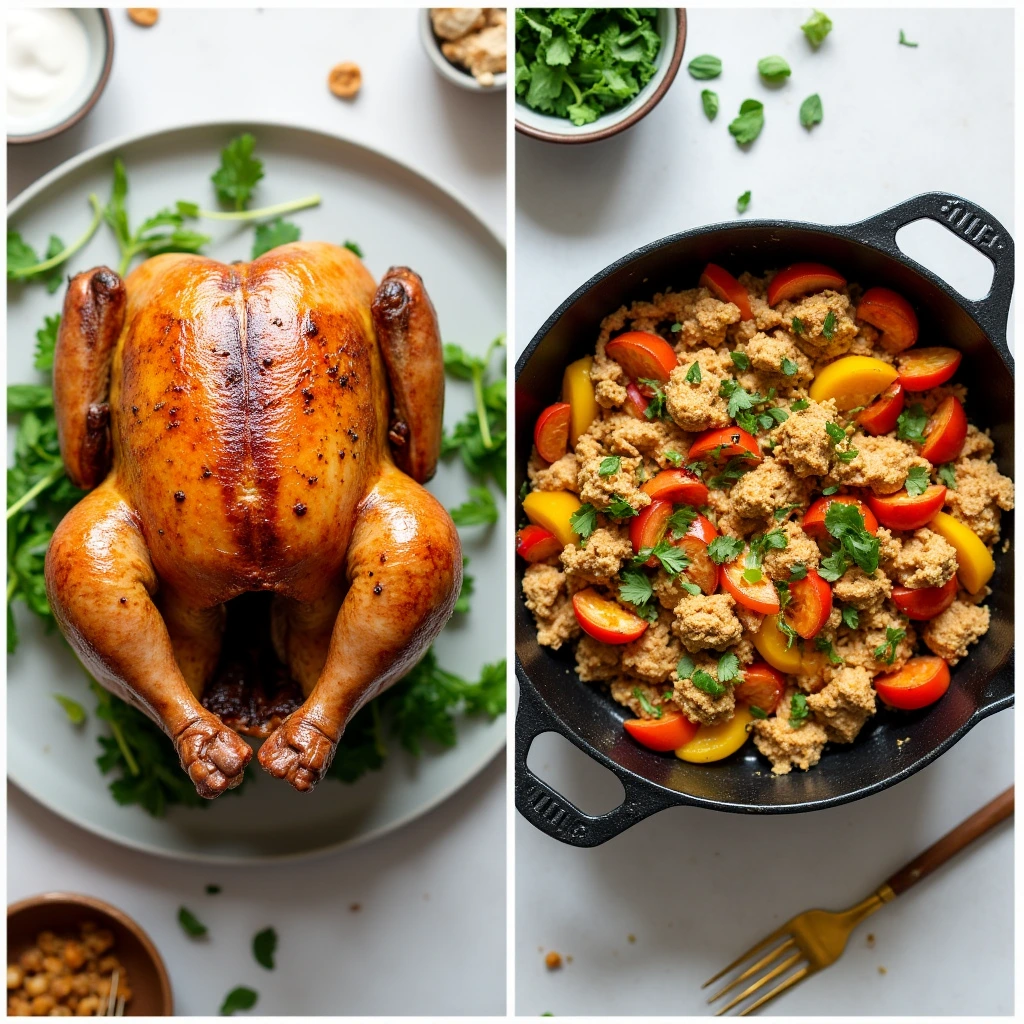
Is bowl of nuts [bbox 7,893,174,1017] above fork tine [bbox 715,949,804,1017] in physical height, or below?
below

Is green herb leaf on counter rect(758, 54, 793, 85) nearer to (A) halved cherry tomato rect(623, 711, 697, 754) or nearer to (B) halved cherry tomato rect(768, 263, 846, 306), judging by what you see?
(B) halved cherry tomato rect(768, 263, 846, 306)

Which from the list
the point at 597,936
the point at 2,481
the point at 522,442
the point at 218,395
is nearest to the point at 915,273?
the point at 522,442

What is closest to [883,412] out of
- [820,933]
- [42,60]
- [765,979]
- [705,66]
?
[705,66]

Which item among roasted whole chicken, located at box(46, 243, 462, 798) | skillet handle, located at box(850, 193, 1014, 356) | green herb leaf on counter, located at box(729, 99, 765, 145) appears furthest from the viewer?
green herb leaf on counter, located at box(729, 99, 765, 145)

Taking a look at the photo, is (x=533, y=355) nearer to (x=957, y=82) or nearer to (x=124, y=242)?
(x=124, y=242)

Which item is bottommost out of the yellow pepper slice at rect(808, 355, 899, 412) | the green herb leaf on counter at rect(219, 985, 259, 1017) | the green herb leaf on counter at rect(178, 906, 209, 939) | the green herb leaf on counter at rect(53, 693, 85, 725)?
the green herb leaf on counter at rect(219, 985, 259, 1017)

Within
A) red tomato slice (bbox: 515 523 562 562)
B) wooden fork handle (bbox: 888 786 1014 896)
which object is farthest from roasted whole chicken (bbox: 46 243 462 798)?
wooden fork handle (bbox: 888 786 1014 896)
